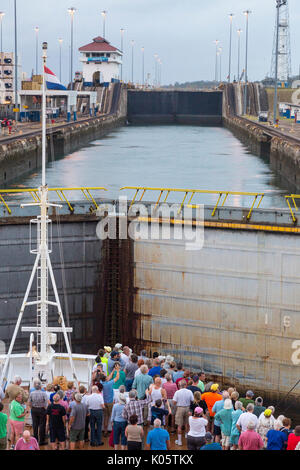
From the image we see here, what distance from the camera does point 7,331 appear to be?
2053 cm

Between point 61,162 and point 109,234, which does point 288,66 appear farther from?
point 109,234

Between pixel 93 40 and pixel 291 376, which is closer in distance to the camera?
pixel 291 376

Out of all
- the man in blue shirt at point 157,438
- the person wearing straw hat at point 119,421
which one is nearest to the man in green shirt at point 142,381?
the person wearing straw hat at point 119,421

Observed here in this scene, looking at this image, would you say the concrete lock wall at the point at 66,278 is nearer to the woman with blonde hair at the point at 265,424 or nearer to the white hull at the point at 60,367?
the white hull at the point at 60,367

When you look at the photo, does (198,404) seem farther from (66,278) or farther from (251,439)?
(66,278)

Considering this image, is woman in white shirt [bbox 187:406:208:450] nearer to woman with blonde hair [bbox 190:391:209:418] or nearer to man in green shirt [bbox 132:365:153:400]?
woman with blonde hair [bbox 190:391:209:418]

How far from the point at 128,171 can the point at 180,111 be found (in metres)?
57.9

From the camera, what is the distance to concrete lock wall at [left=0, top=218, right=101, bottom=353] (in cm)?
2045

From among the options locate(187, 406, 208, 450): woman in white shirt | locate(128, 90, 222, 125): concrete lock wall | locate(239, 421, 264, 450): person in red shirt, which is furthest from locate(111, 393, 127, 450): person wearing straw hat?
locate(128, 90, 222, 125): concrete lock wall

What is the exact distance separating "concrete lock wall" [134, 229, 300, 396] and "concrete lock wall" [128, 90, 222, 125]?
87.4 metres

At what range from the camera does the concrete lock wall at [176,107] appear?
352 feet

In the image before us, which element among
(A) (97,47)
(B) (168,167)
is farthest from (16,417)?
(A) (97,47)

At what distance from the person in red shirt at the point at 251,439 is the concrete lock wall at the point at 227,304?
8798 millimetres

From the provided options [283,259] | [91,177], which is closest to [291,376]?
[283,259]
